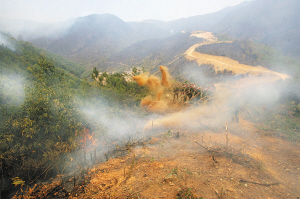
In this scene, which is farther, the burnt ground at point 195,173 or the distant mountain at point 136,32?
the distant mountain at point 136,32

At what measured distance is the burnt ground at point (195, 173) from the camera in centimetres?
578

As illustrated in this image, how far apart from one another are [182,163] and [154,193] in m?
2.64

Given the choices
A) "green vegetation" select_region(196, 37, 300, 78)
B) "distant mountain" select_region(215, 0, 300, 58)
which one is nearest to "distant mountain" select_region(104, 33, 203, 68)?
"green vegetation" select_region(196, 37, 300, 78)

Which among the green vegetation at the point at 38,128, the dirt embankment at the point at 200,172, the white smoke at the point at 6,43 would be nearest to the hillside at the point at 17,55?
the white smoke at the point at 6,43

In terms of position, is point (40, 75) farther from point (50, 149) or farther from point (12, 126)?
point (50, 149)

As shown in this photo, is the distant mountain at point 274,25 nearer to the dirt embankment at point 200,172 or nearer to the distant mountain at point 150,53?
the distant mountain at point 150,53

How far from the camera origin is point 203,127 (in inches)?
530

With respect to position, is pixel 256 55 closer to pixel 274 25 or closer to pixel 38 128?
pixel 38 128

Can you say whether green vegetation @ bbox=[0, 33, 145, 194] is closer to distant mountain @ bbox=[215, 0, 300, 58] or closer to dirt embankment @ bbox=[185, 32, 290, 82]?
dirt embankment @ bbox=[185, 32, 290, 82]

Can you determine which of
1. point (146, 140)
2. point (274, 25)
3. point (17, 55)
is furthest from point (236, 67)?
point (274, 25)

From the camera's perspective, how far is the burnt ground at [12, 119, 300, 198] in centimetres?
578

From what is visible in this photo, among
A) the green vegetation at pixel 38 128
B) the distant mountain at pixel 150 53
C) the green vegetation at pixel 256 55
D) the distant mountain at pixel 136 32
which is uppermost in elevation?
the distant mountain at pixel 136 32

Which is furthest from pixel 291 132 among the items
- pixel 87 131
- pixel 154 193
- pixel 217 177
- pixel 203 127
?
pixel 87 131

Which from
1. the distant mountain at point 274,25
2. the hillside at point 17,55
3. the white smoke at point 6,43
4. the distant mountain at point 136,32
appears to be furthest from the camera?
the distant mountain at point 136,32
